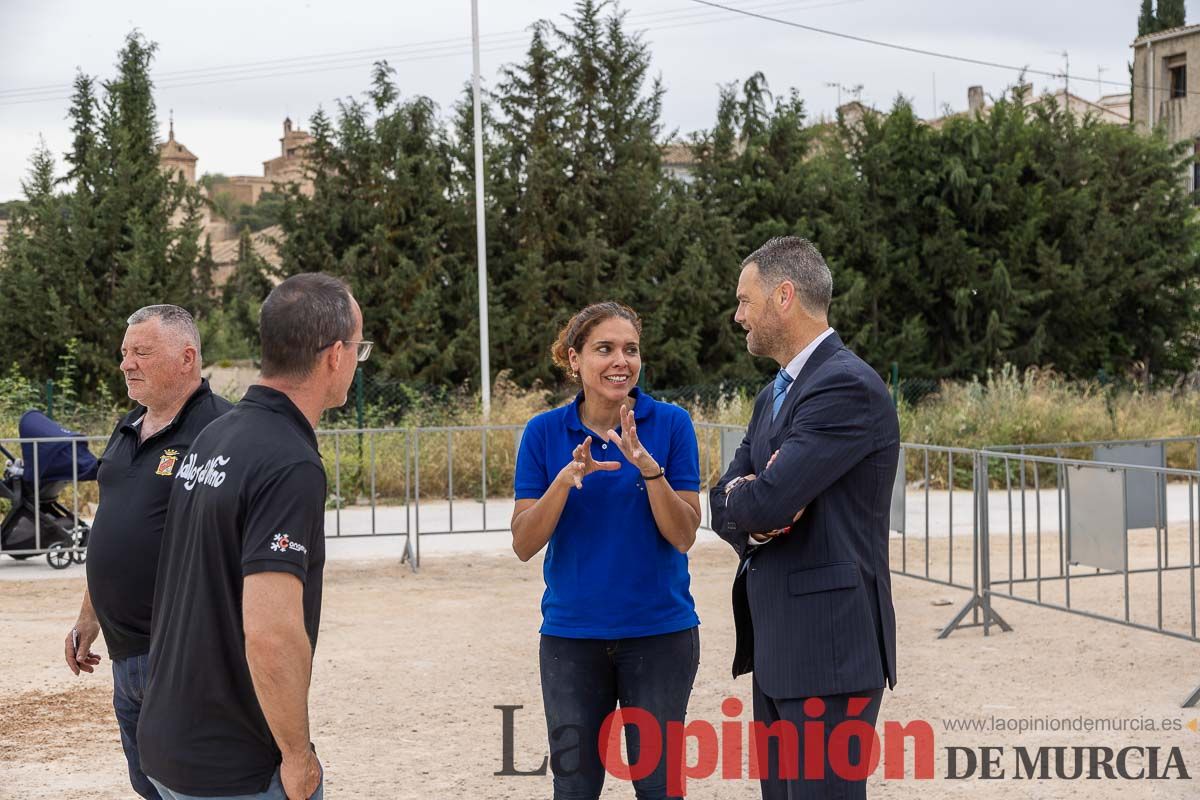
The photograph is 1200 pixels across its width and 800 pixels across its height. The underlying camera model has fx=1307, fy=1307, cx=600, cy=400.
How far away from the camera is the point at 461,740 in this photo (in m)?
6.54

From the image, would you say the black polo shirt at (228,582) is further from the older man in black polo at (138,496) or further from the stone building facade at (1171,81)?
the stone building facade at (1171,81)

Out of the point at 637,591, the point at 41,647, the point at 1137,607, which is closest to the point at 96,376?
the point at 41,647

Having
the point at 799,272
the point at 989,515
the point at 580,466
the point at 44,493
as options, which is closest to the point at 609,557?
the point at 580,466

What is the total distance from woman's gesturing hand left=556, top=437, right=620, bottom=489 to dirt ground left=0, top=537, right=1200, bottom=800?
2.29m

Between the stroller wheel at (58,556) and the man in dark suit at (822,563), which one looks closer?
the man in dark suit at (822,563)

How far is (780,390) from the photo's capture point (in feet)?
13.1

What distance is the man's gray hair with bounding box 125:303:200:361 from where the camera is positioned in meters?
4.61

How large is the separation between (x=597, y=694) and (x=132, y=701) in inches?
57.4

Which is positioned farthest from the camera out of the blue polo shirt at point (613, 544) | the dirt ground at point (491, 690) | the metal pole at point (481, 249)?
the metal pole at point (481, 249)

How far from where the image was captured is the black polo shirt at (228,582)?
2773 mm

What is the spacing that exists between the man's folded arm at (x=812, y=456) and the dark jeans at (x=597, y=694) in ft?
2.18

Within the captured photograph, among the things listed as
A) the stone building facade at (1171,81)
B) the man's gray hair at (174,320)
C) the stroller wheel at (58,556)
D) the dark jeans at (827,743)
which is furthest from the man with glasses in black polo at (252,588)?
the stone building facade at (1171,81)

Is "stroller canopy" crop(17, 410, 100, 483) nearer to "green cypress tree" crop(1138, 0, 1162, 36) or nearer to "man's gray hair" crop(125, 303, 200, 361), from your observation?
"man's gray hair" crop(125, 303, 200, 361)

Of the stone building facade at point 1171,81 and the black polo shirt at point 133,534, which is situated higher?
the stone building facade at point 1171,81
